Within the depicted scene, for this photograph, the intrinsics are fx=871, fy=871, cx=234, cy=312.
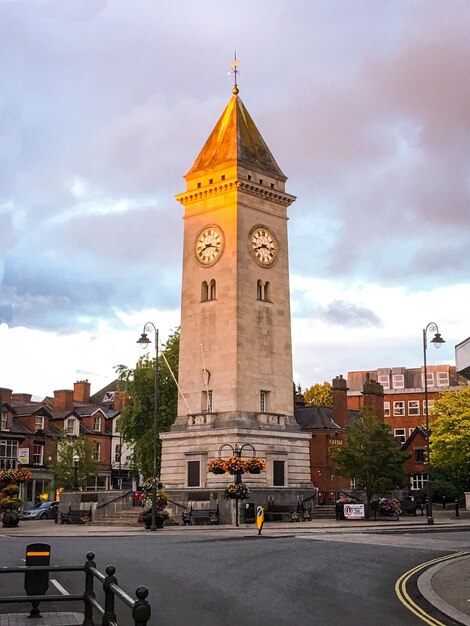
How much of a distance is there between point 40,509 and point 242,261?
27.0 meters

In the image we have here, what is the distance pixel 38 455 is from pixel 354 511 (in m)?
43.8

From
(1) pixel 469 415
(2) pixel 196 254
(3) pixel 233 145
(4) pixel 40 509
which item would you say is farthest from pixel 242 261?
(4) pixel 40 509

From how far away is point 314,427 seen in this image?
83062mm

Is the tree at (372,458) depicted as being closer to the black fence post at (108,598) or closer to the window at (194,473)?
the window at (194,473)

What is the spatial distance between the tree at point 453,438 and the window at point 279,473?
14.6m

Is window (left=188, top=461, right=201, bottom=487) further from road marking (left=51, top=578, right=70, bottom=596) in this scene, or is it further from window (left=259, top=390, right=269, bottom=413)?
road marking (left=51, top=578, right=70, bottom=596)

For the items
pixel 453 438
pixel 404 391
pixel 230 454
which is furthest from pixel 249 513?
pixel 404 391

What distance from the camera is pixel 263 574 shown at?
2116 cm

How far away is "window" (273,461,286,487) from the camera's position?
2325 inches

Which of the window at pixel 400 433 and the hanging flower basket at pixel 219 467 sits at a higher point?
the window at pixel 400 433

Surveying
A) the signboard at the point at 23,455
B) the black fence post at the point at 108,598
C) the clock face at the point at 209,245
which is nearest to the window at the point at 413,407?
the signboard at the point at 23,455

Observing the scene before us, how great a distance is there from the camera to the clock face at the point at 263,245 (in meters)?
62.7

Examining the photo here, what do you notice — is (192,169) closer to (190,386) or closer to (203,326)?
(203,326)

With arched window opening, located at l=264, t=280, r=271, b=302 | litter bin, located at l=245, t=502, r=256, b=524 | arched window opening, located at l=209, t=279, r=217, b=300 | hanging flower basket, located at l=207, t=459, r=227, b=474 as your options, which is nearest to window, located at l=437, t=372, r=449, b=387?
arched window opening, located at l=264, t=280, r=271, b=302
